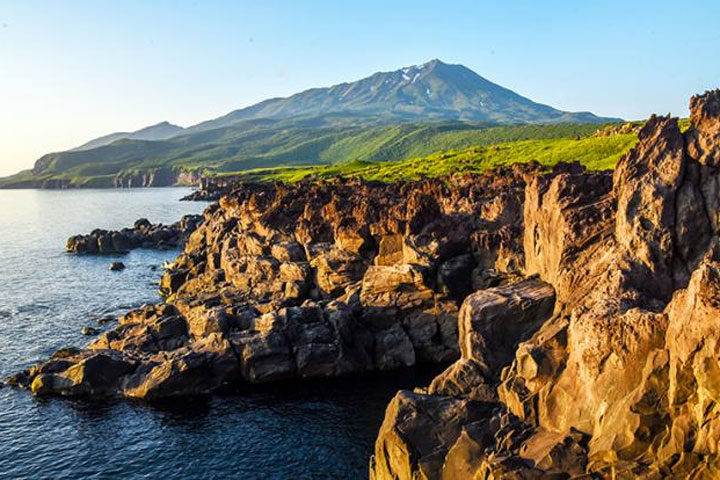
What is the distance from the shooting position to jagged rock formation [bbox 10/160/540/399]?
7162 cm

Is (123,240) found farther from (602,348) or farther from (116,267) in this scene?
(602,348)

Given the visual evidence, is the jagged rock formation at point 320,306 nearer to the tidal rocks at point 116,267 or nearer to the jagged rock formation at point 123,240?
the tidal rocks at point 116,267

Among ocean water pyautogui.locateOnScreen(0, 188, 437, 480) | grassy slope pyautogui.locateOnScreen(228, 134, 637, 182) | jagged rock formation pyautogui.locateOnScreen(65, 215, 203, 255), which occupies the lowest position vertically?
ocean water pyautogui.locateOnScreen(0, 188, 437, 480)

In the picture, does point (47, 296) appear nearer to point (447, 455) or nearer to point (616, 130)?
point (447, 455)

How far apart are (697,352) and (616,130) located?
159 metres

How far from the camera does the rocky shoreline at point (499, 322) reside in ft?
113

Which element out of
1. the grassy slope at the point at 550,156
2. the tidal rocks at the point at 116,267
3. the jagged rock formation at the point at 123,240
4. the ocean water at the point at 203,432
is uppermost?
the grassy slope at the point at 550,156

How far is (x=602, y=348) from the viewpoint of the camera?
126ft

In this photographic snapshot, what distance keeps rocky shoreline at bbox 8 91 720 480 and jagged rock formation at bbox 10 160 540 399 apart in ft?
0.90

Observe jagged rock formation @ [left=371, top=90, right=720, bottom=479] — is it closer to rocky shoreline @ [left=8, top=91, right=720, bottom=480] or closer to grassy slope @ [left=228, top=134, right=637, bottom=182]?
rocky shoreline @ [left=8, top=91, right=720, bottom=480]

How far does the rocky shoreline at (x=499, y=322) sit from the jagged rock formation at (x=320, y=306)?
0.27 meters

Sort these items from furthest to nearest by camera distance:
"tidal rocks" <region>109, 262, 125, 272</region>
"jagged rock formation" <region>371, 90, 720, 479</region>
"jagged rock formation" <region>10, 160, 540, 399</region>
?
"tidal rocks" <region>109, 262, 125, 272</region> < "jagged rock formation" <region>10, 160, 540, 399</region> < "jagged rock formation" <region>371, 90, 720, 479</region>

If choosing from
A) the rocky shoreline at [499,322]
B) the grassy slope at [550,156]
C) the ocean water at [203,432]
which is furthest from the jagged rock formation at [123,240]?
the ocean water at [203,432]

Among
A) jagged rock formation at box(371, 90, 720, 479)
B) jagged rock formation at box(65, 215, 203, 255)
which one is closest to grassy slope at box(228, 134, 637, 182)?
jagged rock formation at box(65, 215, 203, 255)
